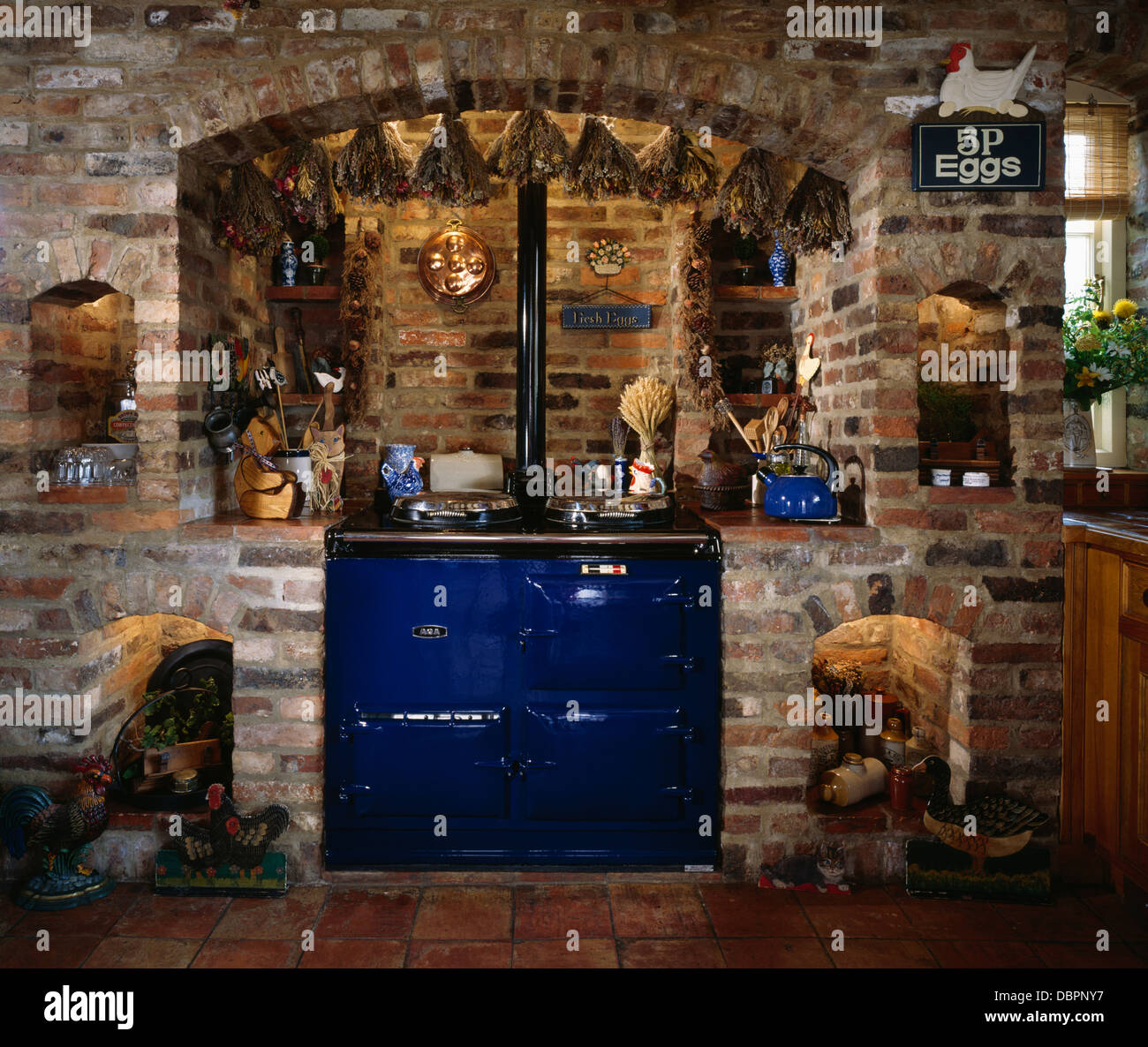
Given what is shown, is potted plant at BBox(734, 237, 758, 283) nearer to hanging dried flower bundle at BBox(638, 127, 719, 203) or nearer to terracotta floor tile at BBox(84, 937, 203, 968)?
hanging dried flower bundle at BBox(638, 127, 719, 203)

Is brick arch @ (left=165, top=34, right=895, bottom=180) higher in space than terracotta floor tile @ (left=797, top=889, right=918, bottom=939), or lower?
higher

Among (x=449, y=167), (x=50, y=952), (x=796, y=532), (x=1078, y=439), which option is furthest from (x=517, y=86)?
(x=50, y=952)

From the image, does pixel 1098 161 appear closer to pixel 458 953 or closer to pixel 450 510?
pixel 450 510

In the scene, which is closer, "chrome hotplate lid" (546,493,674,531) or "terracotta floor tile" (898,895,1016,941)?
"terracotta floor tile" (898,895,1016,941)

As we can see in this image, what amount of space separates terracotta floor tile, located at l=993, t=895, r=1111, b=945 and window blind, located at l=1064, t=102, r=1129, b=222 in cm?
289

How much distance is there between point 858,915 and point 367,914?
5.24ft

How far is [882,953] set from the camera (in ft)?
8.47

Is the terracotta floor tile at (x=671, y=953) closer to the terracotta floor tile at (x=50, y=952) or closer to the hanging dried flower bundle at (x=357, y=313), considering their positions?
the terracotta floor tile at (x=50, y=952)

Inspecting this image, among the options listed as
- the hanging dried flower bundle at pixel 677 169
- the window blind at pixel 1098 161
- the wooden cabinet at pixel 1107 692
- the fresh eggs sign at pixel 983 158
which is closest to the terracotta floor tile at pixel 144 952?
the wooden cabinet at pixel 1107 692

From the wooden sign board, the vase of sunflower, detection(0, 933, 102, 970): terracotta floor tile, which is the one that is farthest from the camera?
the wooden sign board

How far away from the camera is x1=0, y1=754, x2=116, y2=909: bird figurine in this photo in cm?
281

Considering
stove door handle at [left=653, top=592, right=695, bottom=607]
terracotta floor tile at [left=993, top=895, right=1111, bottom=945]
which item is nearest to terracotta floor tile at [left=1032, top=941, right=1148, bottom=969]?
terracotta floor tile at [left=993, top=895, right=1111, bottom=945]

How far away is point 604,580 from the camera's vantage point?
9.78 ft
